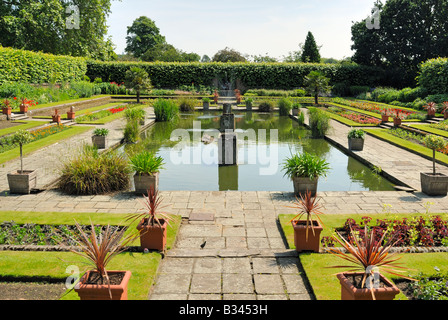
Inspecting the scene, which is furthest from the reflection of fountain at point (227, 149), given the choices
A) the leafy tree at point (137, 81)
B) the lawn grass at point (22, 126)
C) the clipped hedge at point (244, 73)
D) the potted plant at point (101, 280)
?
the clipped hedge at point (244, 73)

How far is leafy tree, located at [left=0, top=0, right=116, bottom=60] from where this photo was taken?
36938 mm

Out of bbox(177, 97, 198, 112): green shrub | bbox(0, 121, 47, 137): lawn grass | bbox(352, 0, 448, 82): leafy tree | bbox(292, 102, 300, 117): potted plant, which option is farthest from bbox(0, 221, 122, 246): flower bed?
bbox(352, 0, 448, 82): leafy tree

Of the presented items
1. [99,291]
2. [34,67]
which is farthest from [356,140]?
[34,67]

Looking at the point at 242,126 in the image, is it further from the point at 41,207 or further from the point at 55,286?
the point at 55,286

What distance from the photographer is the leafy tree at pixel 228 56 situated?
51.6 meters

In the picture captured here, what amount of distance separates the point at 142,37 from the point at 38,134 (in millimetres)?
65797

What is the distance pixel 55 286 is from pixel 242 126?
16.2 metres

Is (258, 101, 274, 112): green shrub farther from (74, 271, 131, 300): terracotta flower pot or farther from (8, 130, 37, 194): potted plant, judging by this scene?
(74, 271, 131, 300): terracotta flower pot

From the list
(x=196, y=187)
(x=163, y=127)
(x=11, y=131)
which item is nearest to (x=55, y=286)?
(x=196, y=187)

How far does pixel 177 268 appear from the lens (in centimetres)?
554

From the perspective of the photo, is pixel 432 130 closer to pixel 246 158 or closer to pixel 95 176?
pixel 246 158

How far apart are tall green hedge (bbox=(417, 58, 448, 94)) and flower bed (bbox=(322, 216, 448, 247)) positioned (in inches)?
892

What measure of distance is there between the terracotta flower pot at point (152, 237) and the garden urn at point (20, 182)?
4311mm

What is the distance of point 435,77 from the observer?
26.7 m
